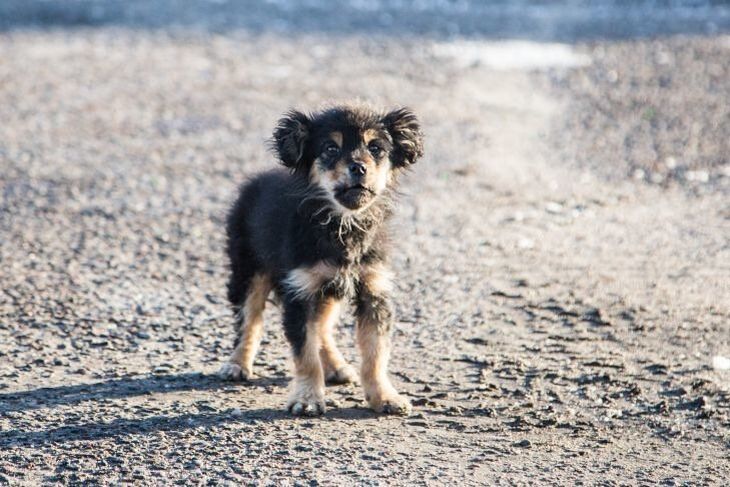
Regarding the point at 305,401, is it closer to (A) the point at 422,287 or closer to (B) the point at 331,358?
(B) the point at 331,358

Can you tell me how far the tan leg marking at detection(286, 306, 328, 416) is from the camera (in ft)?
19.1

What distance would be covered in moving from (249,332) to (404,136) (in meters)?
1.36

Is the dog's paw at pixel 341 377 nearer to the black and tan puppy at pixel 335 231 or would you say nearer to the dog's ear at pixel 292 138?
the black and tan puppy at pixel 335 231

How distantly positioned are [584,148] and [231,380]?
674 cm

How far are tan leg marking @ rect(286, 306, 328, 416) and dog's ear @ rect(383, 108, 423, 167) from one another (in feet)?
3.10

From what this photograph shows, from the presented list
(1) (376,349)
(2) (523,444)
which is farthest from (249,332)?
(2) (523,444)

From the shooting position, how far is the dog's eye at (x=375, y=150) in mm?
5934

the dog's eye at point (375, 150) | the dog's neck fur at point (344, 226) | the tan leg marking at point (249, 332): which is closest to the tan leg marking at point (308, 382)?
the dog's neck fur at point (344, 226)

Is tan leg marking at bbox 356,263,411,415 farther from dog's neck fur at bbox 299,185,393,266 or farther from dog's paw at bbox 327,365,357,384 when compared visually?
dog's paw at bbox 327,365,357,384

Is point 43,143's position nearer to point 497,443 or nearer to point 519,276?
point 519,276

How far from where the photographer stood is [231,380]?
21.1 ft

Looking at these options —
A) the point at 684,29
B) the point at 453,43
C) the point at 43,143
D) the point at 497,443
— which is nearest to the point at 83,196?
the point at 43,143

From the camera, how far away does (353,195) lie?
19.1 feet

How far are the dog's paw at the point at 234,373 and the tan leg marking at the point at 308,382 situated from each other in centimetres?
60
